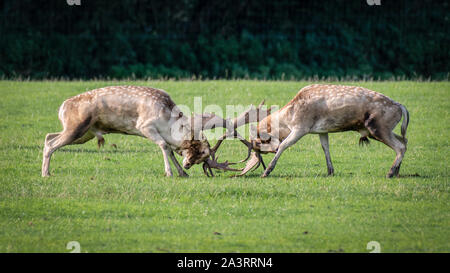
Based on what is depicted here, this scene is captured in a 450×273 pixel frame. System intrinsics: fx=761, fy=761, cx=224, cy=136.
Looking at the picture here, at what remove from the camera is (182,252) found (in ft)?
27.7

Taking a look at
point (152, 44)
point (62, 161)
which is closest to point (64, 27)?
point (152, 44)

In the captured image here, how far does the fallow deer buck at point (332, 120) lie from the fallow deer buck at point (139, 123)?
79 cm

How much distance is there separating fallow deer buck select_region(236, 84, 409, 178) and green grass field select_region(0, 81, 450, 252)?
0.57 metres

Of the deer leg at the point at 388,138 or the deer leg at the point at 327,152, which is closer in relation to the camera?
the deer leg at the point at 388,138

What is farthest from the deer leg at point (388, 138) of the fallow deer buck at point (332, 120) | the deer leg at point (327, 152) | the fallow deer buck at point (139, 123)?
the fallow deer buck at point (139, 123)

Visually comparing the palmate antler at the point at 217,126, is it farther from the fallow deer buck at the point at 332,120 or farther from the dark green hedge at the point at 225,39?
the dark green hedge at the point at 225,39

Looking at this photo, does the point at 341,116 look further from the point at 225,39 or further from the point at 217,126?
the point at 225,39

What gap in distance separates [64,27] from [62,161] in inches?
937

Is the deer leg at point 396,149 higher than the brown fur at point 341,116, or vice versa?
the brown fur at point 341,116

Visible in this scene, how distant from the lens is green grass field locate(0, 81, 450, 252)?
8.90 meters

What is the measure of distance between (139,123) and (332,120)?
330 centimetres

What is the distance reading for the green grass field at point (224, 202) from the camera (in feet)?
29.2
